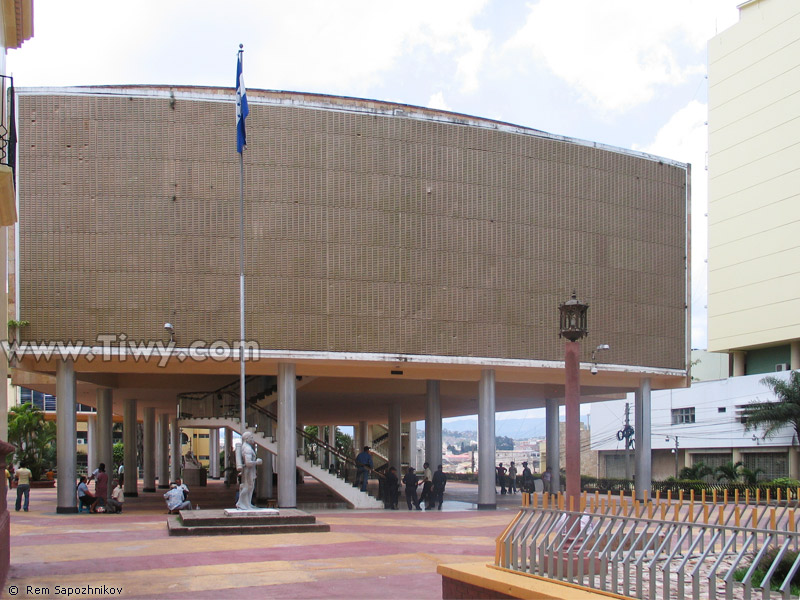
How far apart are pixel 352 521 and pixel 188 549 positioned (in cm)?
783

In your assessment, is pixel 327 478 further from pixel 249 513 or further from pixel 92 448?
pixel 92 448

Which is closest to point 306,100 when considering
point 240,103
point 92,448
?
point 240,103

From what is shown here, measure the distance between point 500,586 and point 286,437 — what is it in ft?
67.4

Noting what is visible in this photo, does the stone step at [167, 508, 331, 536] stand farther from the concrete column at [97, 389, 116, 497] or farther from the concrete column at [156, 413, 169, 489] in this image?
the concrete column at [156, 413, 169, 489]

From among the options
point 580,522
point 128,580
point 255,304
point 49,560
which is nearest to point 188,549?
point 49,560

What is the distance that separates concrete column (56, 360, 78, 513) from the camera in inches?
1146

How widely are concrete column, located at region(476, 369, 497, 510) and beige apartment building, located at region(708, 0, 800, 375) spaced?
3913 cm

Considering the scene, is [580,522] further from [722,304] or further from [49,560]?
[722,304]

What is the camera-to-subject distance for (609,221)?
35156 mm

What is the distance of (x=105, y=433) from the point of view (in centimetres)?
3828

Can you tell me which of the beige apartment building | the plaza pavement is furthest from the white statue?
the beige apartment building

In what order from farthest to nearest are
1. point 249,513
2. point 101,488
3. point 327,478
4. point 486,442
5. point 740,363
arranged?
1. point 740,363
2. point 486,442
3. point 327,478
4. point 101,488
5. point 249,513

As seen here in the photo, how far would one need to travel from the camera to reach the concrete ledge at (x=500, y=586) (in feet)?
33.6

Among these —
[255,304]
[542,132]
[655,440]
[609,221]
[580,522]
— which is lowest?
[655,440]
